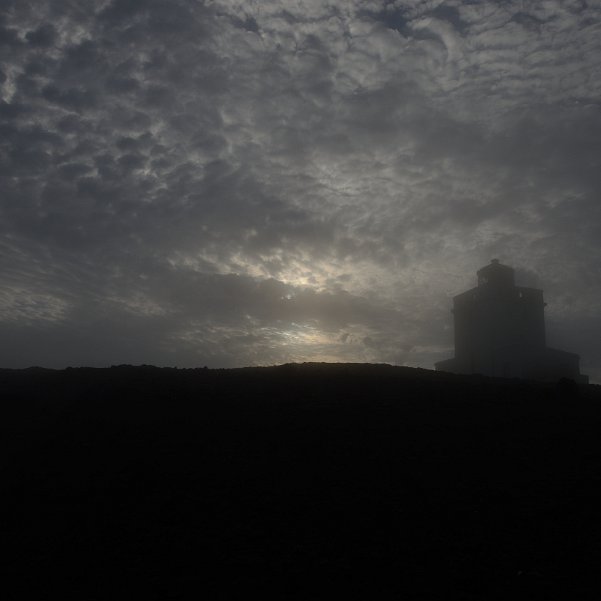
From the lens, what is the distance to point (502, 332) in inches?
2453

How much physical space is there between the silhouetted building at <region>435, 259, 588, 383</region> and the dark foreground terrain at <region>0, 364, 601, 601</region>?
3745 cm

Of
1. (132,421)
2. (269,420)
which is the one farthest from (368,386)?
(132,421)

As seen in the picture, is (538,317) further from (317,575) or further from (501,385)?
(317,575)

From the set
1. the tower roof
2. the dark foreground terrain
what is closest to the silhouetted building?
A: the tower roof

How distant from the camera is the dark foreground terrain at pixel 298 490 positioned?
11.3 m

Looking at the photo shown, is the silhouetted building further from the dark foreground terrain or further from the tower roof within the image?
the dark foreground terrain

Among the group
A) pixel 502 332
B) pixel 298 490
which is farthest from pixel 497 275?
pixel 298 490

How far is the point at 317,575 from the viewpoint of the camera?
440 inches

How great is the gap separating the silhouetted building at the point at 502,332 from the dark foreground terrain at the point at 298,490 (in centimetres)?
3745

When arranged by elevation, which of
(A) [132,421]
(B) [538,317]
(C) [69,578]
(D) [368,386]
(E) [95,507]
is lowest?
(C) [69,578]

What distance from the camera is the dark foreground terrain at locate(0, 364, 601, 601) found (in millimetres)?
11289

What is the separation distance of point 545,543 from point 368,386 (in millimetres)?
11896

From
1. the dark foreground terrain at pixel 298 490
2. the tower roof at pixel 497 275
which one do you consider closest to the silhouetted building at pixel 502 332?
the tower roof at pixel 497 275

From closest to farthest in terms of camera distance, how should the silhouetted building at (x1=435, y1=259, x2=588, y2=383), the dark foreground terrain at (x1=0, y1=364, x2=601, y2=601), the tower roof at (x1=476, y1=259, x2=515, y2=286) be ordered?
the dark foreground terrain at (x1=0, y1=364, x2=601, y2=601)
the silhouetted building at (x1=435, y1=259, x2=588, y2=383)
the tower roof at (x1=476, y1=259, x2=515, y2=286)
